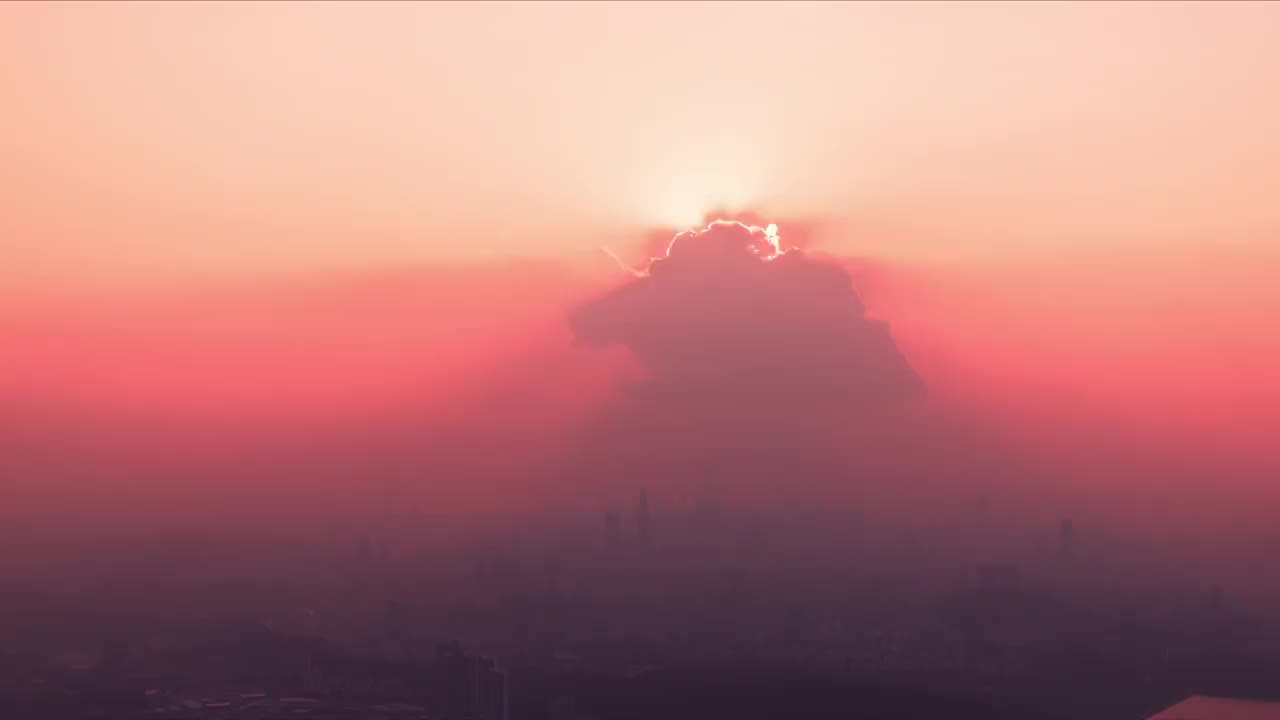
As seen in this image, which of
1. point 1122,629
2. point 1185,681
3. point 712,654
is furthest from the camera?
point 712,654

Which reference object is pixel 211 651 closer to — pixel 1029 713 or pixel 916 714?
pixel 916 714

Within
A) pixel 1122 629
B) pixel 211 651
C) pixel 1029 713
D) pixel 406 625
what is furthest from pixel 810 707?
pixel 211 651

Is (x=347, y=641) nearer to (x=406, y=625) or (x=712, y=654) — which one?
(x=406, y=625)

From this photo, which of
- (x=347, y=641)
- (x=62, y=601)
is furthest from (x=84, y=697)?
(x=347, y=641)

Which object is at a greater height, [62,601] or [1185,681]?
[62,601]

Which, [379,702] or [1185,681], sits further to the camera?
[379,702]

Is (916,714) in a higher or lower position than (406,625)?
lower

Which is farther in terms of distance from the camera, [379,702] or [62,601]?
[379,702]

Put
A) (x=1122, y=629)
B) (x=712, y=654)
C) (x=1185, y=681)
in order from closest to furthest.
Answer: (x=1185, y=681) → (x=1122, y=629) → (x=712, y=654)
